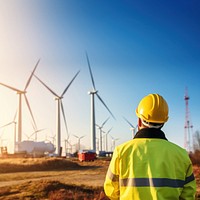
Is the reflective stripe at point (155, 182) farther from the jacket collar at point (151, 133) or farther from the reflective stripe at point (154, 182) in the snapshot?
the jacket collar at point (151, 133)

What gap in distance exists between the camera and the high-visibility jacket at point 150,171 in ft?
9.13

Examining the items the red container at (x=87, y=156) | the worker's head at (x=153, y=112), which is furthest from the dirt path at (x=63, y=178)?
the red container at (x=87, y=156)

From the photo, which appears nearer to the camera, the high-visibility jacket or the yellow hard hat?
the high-visibility jacket

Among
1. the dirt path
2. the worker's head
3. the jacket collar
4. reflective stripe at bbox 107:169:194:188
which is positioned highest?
the worker's head

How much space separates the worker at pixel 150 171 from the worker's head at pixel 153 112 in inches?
4.4

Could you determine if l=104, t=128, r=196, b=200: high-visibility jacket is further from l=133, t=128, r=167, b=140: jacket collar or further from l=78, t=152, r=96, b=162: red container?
l=78, t=152, r=96, b=162: red container

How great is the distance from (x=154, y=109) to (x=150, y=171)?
66 cm

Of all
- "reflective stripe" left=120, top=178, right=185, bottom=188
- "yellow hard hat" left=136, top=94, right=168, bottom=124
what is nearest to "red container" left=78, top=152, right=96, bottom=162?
"yellow hard hat" left=136, top=94, right=168, bottom=124

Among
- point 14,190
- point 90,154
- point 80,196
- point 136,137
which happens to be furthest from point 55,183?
point 90,154

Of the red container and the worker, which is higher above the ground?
the worker

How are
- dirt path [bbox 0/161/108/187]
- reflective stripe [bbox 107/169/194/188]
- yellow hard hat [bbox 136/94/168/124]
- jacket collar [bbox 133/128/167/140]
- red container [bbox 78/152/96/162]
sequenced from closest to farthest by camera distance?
reflective stripe [bbox 107/169/194/188] → jacket collar [bbox 133/128/167/140] → yellow hard hat [bbox 136/94/168/124] → dirt path [bbox 0/161/108/187] → red container [bbox 78/152/96/162]

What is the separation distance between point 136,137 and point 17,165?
34.2 metres

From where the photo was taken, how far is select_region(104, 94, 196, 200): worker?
278cm

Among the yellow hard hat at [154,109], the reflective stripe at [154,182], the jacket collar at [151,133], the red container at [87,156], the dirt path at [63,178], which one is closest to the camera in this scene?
the reflective stripe at [154,182]
